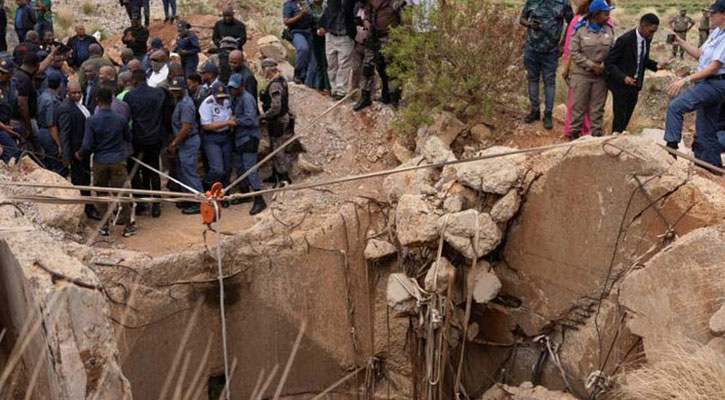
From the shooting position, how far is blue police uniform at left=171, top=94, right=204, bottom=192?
979 centimetres

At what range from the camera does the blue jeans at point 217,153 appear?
1018cm

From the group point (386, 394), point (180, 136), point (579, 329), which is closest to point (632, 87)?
point (579, 329)

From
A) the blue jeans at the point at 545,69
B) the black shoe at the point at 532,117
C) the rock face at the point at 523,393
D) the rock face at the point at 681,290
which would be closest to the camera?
the rock face at the point at 681,290

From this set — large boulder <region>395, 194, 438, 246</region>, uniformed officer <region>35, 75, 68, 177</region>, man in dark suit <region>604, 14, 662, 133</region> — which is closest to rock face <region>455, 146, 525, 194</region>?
large boulder <region>395, 194, 438, 246</region>

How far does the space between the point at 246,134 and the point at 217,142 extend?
1.13 ft

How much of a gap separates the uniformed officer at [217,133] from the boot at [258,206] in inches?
20.4

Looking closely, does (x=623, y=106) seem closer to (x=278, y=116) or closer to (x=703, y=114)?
(x=703, y=114)

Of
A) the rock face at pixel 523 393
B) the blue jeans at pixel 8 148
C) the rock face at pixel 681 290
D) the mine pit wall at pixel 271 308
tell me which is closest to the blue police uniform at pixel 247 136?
the mine pit wall at pixel 271 308

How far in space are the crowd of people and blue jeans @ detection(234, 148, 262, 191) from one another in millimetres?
3188

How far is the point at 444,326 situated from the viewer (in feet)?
27.6

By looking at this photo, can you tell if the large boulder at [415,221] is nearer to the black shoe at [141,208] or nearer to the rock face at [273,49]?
the black shoe at [141,208]

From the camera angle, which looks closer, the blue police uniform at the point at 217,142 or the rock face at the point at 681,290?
the rock face at the point at 681,290

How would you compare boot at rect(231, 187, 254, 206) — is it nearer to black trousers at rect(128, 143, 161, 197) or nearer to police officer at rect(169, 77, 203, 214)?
police officer at rect(169, 77, 203, 214)

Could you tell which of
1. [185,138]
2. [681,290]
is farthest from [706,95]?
[185,138]
